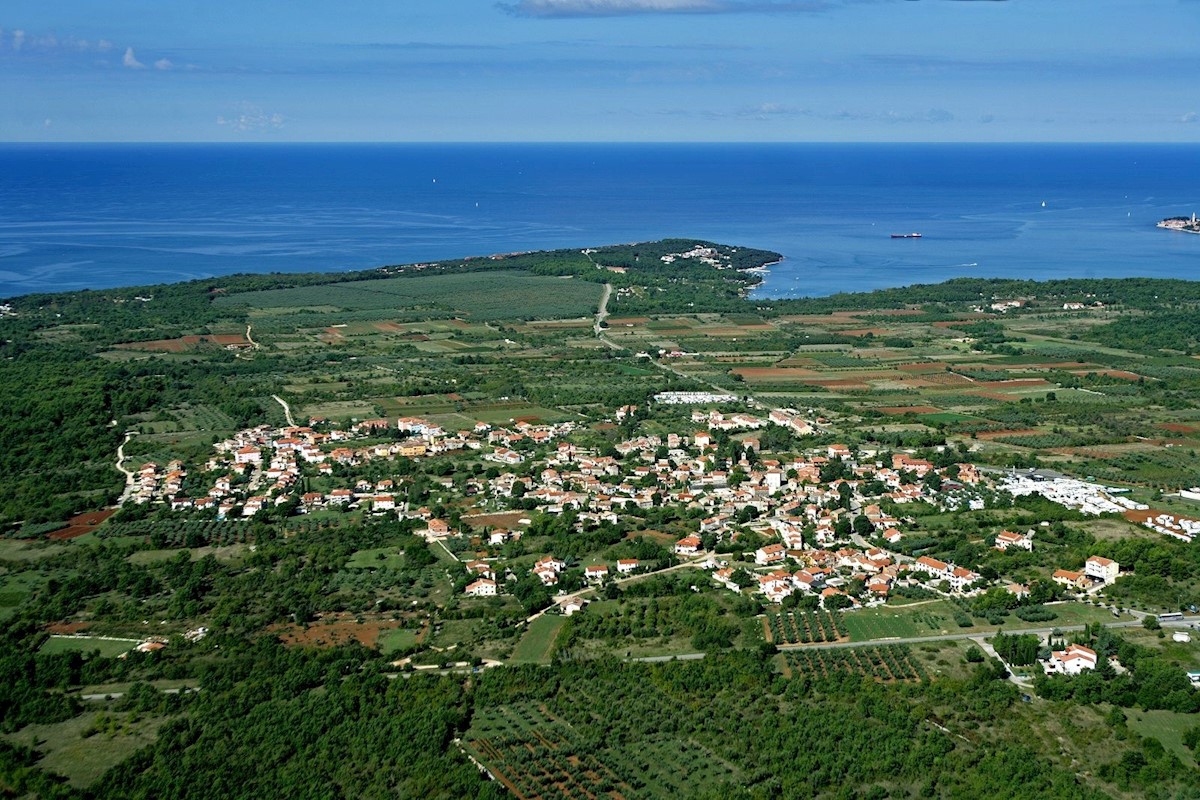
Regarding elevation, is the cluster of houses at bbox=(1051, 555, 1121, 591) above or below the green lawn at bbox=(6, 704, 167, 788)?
above

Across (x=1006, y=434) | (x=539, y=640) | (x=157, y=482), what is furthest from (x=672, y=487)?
(x=157, y=482)

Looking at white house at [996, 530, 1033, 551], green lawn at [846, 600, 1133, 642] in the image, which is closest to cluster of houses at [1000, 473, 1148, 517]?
white house at [996, 530, 1033, 551]

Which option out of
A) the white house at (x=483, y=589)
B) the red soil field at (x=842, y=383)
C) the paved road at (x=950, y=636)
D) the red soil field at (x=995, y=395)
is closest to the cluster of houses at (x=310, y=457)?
the white house at (x=483, y=589)

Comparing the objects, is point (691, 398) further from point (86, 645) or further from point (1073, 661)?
point (86, 645)

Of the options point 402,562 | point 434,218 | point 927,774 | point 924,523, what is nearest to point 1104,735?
point 927,774

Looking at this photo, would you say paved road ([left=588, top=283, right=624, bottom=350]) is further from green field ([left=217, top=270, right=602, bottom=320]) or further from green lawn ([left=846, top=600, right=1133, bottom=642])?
green lawn ([left=846, top=600, right=1133, bottom=642])
